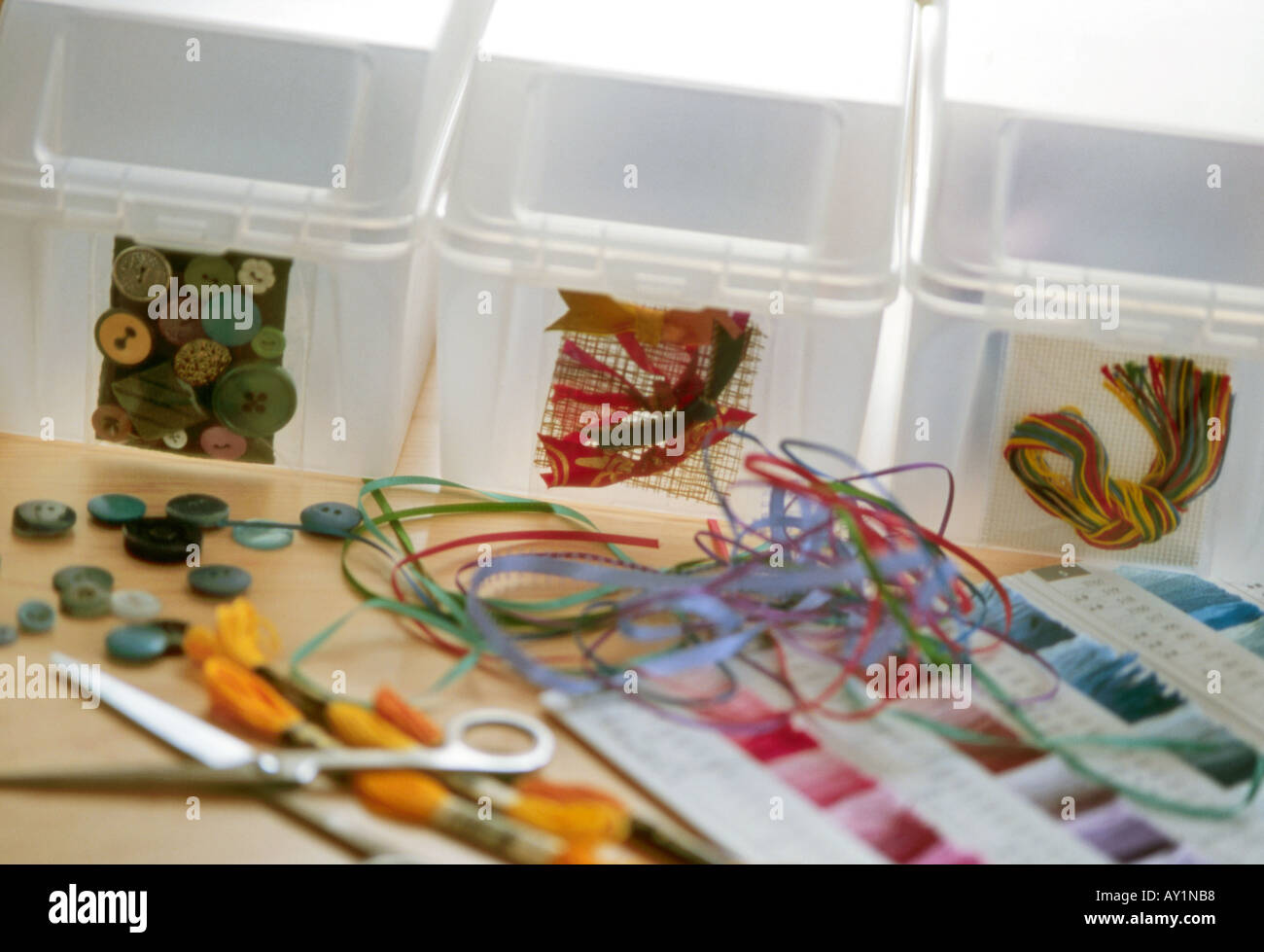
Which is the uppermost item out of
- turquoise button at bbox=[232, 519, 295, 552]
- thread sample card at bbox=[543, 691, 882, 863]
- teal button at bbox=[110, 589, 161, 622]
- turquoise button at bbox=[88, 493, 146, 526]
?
Answer: turquoise button at bbox=[88, 493, 146, 526]

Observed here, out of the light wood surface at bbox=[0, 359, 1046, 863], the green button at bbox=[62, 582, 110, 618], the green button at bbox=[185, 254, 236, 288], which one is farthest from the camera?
the green button at bbox=[185, 254, 236, 288]

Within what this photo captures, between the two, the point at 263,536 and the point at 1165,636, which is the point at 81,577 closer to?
the point at 263,536

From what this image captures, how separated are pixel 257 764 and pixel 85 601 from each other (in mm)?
155

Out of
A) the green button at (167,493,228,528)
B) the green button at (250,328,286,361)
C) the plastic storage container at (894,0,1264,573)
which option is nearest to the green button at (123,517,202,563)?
the green button at (167,493,228,528)

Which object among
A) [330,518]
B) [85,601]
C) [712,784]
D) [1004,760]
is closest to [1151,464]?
[1004,760]

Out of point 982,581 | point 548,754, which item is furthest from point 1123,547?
Result: point 548,754

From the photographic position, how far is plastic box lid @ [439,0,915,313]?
2.32 feet

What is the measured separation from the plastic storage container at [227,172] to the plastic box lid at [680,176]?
4 cm

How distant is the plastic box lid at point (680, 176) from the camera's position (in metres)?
0.71

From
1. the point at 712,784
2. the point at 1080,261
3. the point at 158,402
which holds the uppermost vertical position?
the point at 1080,261

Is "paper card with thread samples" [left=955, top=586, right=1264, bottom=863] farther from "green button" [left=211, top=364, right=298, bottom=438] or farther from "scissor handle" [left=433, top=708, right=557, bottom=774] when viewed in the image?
"green button" [left=211, top=364, right=298, bottom=438]

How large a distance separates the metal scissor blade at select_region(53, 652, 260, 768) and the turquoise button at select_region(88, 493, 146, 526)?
0.12 metres

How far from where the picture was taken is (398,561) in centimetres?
69

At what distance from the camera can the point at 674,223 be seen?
71 cm
